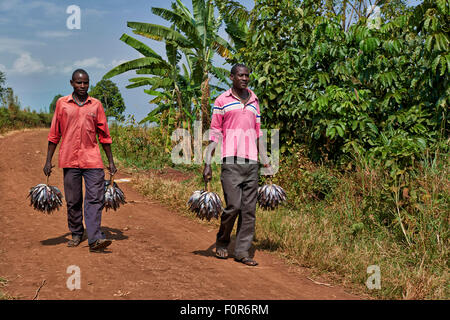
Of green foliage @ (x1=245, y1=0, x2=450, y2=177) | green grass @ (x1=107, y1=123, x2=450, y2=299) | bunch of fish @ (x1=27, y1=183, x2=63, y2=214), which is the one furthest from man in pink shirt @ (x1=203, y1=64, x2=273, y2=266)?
green foliage @ (x1=245, y1=0, x2=450, y2=177)

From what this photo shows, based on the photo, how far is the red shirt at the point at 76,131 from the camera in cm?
473

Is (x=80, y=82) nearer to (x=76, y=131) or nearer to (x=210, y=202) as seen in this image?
(x=76, y=131)

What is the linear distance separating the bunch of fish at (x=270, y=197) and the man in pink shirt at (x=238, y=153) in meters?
0.23

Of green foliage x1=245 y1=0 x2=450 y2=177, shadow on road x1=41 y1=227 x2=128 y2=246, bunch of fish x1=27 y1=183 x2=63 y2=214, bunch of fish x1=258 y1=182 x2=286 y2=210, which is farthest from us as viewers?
green foliage x1=245 y1=0 x2=450 y2=177

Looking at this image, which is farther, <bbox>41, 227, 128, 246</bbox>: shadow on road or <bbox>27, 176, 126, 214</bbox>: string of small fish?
<bbox>41, 227, 128, 246</bbox>: shadow on road

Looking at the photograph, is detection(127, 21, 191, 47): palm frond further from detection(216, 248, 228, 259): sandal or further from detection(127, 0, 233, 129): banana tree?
detection(216, 248, 228, 259): sandal

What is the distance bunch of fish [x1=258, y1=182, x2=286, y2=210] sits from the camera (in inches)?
191

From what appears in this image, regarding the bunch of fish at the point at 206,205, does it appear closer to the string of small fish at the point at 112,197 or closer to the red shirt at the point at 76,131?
the string of small fish at the point at 112,197

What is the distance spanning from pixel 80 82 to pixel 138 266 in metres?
2.21

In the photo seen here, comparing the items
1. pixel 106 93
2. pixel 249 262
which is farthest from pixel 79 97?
pixel 106 93

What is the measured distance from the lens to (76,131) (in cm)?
475

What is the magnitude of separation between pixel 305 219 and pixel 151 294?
3.10m
